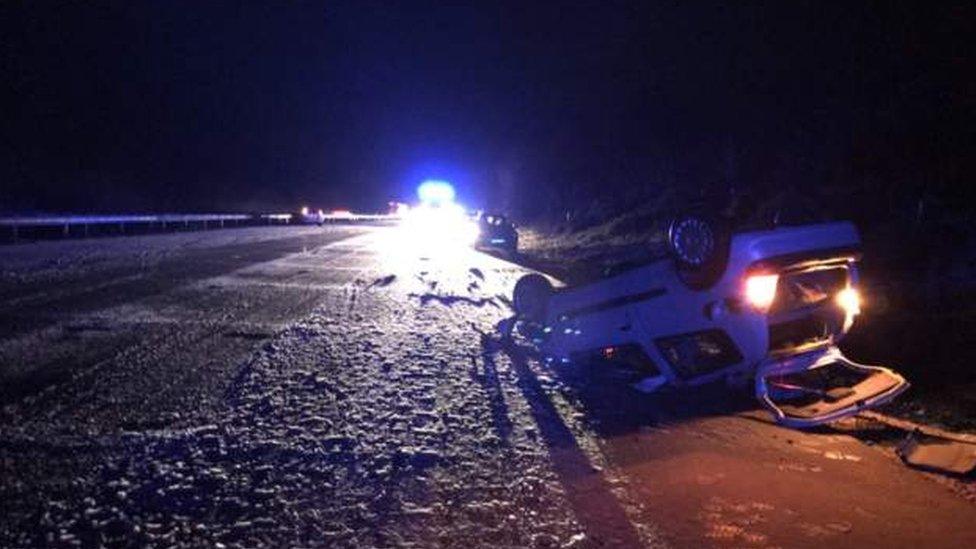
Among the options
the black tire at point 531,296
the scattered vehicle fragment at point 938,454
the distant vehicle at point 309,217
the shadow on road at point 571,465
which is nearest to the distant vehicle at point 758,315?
the scattered vehicle fragment at point 938,454

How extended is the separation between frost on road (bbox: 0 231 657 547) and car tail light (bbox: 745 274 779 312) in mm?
1783

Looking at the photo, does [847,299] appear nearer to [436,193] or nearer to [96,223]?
[96,223]

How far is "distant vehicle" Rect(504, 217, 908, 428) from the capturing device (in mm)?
5266

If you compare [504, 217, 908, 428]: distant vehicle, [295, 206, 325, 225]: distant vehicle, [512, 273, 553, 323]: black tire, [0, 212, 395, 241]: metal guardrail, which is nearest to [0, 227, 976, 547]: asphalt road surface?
[504, 217, 908, 428]: distant vehicle

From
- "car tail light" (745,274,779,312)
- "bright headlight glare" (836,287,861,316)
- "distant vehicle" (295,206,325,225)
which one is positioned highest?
"distant vehicle" (295,206,325,225)

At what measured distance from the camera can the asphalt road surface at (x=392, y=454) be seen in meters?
3.68

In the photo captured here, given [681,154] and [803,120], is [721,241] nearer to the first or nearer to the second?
[803,120]

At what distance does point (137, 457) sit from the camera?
14.5 ft

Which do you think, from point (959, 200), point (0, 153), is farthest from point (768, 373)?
point (0, 153)

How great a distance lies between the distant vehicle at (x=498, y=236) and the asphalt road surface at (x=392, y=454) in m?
18.0

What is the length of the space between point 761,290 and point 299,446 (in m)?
3.85

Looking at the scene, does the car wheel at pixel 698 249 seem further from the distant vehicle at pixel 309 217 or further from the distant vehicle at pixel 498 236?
the distant vehicle at pixel 309 217

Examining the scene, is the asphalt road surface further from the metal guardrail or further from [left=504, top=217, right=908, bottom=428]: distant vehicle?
the metal guardrail

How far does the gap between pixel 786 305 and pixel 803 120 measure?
18.2m
